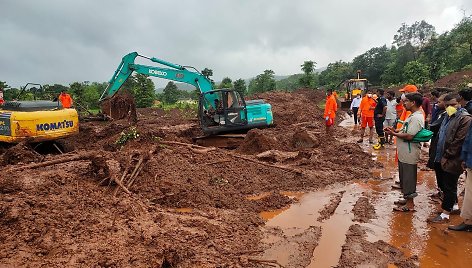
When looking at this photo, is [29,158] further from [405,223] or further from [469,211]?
[469,211]

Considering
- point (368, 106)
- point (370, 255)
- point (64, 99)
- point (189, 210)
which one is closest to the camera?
point (370, 255)

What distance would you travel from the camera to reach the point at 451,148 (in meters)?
4.69

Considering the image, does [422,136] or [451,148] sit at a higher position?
[422,136]

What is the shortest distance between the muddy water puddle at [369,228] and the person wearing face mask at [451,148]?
0.92 ft

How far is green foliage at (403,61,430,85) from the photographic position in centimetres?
3541

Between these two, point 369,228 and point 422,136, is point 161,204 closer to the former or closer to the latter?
point 369,228

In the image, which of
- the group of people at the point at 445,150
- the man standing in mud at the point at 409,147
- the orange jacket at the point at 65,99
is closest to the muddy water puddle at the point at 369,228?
the group of people at the point at 445,150

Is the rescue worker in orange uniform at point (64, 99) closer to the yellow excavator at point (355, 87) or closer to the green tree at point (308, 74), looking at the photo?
the yellow excavator at point (355, 87)

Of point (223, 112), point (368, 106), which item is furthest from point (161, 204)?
point (368, 106)

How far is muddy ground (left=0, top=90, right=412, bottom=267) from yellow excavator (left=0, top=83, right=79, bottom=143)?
81 cm

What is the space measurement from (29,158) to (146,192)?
360cm

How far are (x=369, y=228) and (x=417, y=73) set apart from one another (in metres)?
37.1

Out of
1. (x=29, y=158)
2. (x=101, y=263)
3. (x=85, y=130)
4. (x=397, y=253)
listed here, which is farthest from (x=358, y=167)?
(x=85, y=130)

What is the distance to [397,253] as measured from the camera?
3949 millimetres
